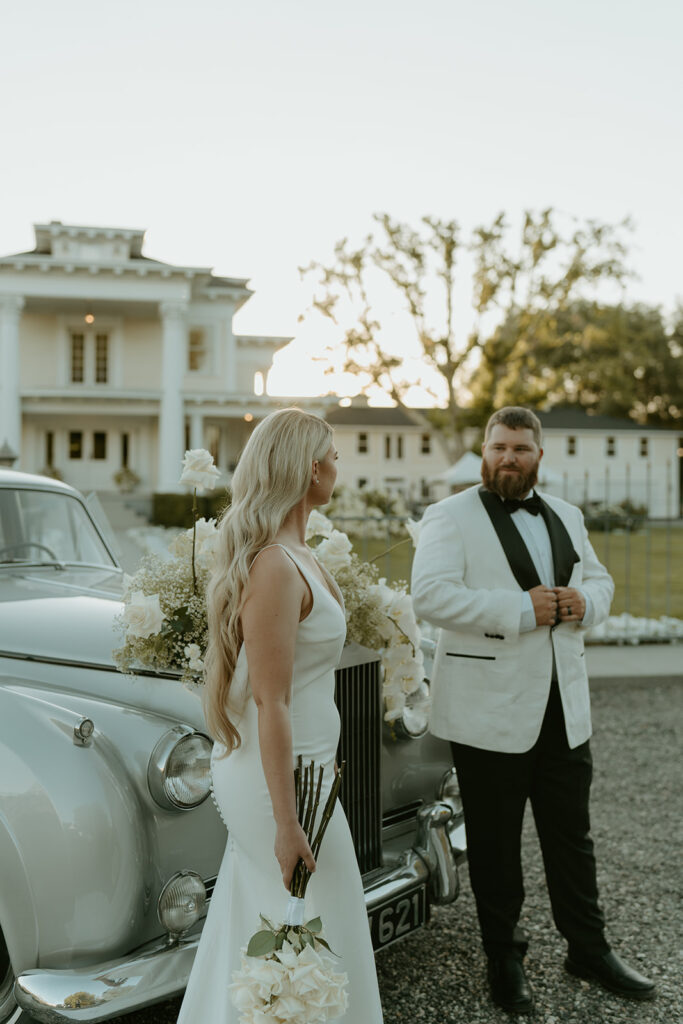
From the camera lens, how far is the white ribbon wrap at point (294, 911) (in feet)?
6.84

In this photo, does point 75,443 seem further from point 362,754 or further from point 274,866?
point 274,866

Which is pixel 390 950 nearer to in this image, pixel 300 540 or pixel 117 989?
pixel 117 989

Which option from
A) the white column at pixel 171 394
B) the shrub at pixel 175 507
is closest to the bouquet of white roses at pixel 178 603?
the shrub at pixel 175 507

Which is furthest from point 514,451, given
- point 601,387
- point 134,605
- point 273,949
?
point 601,387

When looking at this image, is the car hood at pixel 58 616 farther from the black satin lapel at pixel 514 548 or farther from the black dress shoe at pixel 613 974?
the black dress shoe at pixel 613 974

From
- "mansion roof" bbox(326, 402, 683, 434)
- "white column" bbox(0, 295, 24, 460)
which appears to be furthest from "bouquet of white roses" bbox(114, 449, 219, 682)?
"mansion roof" bbox(326, 402, 683, 434)

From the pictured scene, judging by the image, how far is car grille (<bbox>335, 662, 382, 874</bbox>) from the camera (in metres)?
3.15

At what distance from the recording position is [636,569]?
64.0ft

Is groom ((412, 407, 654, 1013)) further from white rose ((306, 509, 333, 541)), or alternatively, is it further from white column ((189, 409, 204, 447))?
white column ((189, 409, 204, 447))

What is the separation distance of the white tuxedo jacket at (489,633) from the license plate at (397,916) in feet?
1.87

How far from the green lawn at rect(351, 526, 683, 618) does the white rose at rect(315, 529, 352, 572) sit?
5.12m

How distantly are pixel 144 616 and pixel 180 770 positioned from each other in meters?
0.48

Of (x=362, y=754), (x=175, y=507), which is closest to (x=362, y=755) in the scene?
(x=362, y=754)

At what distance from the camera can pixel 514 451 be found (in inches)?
138
